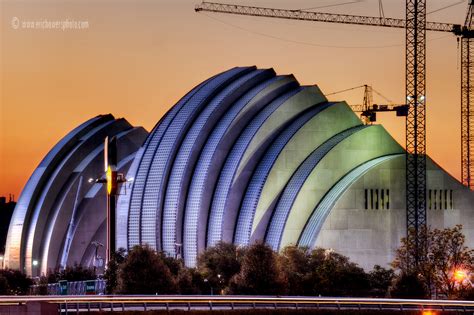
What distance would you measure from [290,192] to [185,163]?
15.4m

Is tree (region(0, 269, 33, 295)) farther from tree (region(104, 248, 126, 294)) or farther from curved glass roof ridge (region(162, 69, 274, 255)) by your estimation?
tree (region(104, 248, 126, 294))

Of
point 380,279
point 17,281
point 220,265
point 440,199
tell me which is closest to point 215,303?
point 220,265

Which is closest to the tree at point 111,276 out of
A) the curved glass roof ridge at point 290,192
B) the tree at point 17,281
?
the curved glass roof ridge at point 290,192

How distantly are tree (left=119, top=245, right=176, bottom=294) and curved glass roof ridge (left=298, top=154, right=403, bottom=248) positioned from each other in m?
38.9

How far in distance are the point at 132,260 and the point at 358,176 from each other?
46915mm

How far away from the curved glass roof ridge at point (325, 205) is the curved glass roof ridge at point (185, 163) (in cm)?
1628

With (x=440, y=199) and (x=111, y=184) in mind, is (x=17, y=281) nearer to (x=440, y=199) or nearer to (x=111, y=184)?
(x=111, y=184)

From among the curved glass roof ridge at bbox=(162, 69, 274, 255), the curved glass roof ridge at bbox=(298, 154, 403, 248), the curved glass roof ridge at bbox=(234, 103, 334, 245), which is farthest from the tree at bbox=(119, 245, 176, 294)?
the curved glass roof ridge at bbox=(162, 69, 274, 255)

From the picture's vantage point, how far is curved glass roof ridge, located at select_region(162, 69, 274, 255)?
18150 centimetres

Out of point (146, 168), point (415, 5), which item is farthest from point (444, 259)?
point (146, 168)

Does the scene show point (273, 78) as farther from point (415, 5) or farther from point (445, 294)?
point (445, 294)

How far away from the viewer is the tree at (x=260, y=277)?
131 m

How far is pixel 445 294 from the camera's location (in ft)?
464

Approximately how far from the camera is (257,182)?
176000 millimetres
